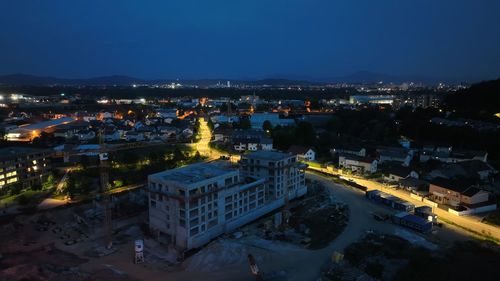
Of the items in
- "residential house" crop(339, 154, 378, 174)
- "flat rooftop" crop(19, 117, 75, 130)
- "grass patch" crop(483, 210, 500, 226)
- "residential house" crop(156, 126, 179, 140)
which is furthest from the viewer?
"flat rooftop" crop(19, 117, 75, 130)

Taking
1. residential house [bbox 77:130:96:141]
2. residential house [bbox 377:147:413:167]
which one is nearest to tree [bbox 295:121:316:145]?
residential house [bbox 377:147:413:167]

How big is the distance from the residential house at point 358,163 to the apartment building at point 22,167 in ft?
67.6

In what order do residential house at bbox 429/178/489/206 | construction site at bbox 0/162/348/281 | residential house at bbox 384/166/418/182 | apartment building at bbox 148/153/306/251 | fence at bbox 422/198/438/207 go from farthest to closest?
residential house at bbox 384/166/418/182, fence at bbox 422/198/438/207, residential house at bbox 429/178/489/206, apartment building at bbox 148/153/306/251, construction site at bbox 0/162/348/281

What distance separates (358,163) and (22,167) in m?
22.3

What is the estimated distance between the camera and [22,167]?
74.2 feet

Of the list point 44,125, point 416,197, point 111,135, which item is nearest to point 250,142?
point 111,135

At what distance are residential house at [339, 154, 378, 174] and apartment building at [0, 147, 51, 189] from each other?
2062 centimetres

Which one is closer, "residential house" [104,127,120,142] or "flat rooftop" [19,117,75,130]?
"residential house" [104,127,120,142]

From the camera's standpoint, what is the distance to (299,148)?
30797mm

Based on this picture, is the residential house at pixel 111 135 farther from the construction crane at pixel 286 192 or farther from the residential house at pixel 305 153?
the construction crane at pixel 286 192

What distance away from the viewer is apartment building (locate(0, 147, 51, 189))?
21.8 meters

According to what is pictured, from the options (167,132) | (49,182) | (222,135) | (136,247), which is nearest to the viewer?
(136,247)

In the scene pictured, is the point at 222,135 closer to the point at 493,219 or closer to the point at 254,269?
the point at 493,219

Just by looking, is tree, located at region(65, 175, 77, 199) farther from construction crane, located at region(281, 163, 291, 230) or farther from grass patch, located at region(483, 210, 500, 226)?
grass patch, located at region(483, 210, 500, 226)
